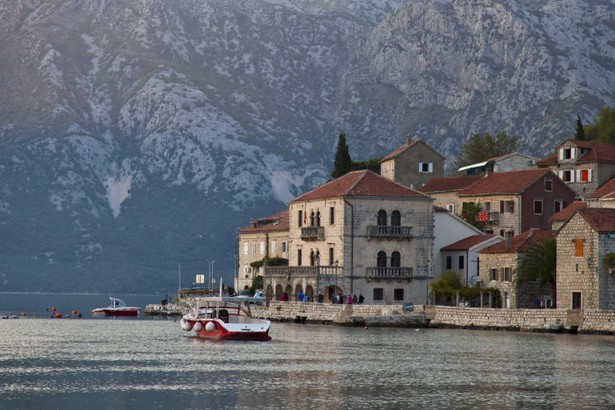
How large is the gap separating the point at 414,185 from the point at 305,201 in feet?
88.0

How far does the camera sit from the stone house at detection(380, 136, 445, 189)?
143 meters

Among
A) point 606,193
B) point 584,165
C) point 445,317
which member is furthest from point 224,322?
point 584,165

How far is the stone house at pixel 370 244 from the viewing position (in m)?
112

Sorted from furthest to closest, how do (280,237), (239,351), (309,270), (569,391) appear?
1. (280,237)
2. (309,270)
3. (239,351)
4. (569,391)

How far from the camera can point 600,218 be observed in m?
90.8

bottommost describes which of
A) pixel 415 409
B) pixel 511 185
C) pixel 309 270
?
pixel 415 409

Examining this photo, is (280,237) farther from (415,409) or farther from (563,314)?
(415,409)

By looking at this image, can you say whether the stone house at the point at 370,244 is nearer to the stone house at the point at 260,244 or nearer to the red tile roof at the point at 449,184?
the stone house at the point at 260,244

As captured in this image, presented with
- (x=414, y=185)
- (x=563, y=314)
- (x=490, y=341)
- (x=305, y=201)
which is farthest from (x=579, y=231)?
(x=414, y=185)

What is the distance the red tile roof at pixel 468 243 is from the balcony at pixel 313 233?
965 cm

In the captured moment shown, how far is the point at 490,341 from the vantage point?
84.4 meters

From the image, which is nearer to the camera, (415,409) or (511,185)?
(415,409)

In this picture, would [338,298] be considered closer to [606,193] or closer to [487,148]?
[606,193]

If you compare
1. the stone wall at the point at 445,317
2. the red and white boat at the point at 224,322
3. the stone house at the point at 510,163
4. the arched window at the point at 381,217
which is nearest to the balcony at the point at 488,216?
the arched window at the point at 381,217
